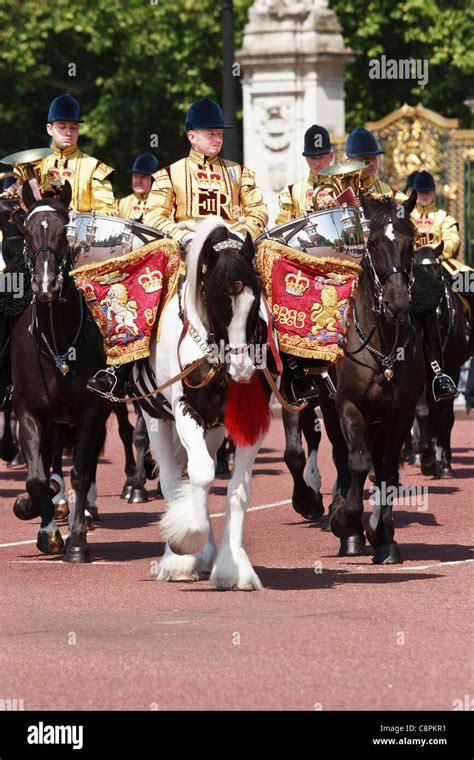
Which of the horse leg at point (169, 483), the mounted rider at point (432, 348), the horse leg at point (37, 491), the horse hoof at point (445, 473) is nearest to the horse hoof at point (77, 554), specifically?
the horse leg at point (37, 491)

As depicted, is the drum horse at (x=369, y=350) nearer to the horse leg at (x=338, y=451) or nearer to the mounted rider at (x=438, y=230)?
the horse leg at (x=338, y=451)

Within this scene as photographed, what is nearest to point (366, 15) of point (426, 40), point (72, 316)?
point (426, 40)

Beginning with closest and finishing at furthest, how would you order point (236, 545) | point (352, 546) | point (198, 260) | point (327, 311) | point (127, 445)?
point (198, 260) < point (236, 545) < point (327, 311) < point (352, 546) < point (127, 445)

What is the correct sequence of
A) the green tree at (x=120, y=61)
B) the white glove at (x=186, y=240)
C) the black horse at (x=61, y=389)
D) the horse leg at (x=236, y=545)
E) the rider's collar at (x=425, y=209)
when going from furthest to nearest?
the green tree at (x=120, y=61) < the rider's collar at (x=425, y=209) < the black horse at (x=61, y=389) < the white glove at (x=186, y=240) < the horse leg at (x=236, y=545)

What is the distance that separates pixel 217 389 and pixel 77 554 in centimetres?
189

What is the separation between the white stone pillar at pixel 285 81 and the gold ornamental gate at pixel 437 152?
25.4 inches

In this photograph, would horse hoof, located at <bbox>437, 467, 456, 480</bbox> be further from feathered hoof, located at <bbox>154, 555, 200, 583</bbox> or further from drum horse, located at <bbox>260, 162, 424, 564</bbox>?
feathered hoof, located at <bbox>154, 555, 200, 583</bbox>

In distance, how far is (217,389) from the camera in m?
11.0

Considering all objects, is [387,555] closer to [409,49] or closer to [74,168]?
[74,168]

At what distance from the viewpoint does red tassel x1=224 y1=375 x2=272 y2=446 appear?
10.9 meters

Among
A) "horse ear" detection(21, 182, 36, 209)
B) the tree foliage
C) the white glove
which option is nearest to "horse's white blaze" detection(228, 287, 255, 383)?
the white glove

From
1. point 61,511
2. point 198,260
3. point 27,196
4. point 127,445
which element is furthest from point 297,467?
point 198,260

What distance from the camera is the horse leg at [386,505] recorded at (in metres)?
12.1
